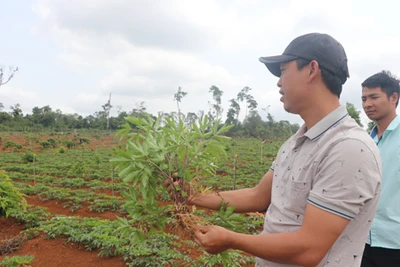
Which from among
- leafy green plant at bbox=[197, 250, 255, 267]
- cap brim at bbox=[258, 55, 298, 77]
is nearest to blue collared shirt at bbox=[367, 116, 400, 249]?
cap brim at bbox=[258, 55, 298, 77]

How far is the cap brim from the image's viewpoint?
144 cm

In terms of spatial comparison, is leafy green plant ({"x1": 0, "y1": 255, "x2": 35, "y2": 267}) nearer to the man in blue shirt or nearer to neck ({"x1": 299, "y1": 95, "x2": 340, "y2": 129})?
the man in blue shirt

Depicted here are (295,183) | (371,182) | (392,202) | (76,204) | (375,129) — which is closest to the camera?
(371,182)

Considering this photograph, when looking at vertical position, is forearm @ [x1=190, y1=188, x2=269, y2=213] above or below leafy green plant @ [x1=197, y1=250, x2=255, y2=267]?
above

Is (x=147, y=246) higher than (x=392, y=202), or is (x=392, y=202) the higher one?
(x=392, y=202)

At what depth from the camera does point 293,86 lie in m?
1.42

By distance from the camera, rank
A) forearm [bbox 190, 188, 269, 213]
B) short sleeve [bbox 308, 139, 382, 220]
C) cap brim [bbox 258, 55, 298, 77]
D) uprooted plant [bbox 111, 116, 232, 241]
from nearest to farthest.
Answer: short sleeve [bbox 308, 139, 382, 220], cap brim [bbox 258, 55, 298, 77], uprooted plant [bbox 111, 116, 232, 241], forearm [bbox 190, 188, 269, 213]

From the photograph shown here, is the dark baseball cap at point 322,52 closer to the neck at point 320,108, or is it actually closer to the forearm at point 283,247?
the neck at point 320,108

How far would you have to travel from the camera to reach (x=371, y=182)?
1.19m

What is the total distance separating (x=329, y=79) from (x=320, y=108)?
0.13 meters

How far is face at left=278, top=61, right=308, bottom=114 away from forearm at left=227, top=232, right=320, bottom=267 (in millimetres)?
569

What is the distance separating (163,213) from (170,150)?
366 mm

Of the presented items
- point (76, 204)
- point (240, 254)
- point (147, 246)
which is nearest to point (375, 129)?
point (240, 254)

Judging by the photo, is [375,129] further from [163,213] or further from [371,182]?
[163,213]
